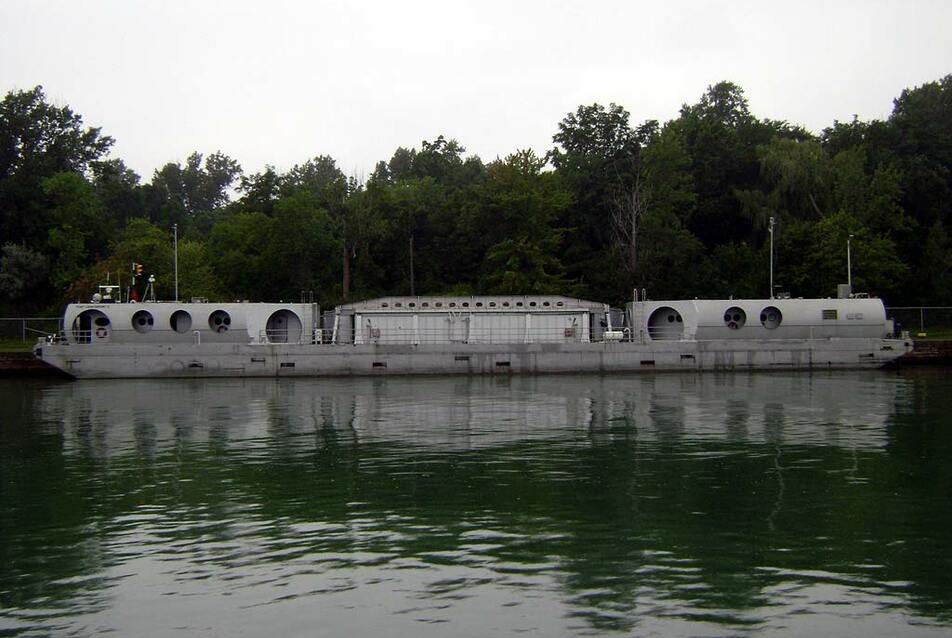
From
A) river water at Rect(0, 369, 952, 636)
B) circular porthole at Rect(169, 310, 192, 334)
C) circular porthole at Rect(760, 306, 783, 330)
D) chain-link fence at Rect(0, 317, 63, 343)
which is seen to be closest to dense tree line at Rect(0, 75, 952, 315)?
chain-link fence at Rect(0, 317, 63, 343)

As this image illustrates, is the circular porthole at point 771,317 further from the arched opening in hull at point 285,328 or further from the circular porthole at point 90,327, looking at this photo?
the circular porthole at point 90,327

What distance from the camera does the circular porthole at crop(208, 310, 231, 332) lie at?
5909cm

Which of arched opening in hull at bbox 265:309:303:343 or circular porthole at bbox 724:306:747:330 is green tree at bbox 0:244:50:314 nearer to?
arched opening in hull at bbox 265:309:303:343

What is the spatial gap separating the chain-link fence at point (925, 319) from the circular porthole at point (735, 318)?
19.2m

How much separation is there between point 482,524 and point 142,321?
45.4 m

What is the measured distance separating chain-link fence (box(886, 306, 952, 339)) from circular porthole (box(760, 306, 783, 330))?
17457 millimetres

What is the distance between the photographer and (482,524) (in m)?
18.6

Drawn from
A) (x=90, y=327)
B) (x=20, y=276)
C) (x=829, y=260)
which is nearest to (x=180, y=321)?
(x=90, y=327)

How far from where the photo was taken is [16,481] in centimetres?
2412

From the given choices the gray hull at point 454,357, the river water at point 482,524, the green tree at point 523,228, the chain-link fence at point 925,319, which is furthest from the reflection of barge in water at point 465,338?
the river water at point 482,524

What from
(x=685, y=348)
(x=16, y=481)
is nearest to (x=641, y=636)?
(x=16, y=481)

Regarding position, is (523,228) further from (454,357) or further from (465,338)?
(454,357)

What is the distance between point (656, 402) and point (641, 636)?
29.0 meters

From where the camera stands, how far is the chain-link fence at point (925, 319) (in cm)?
7256
